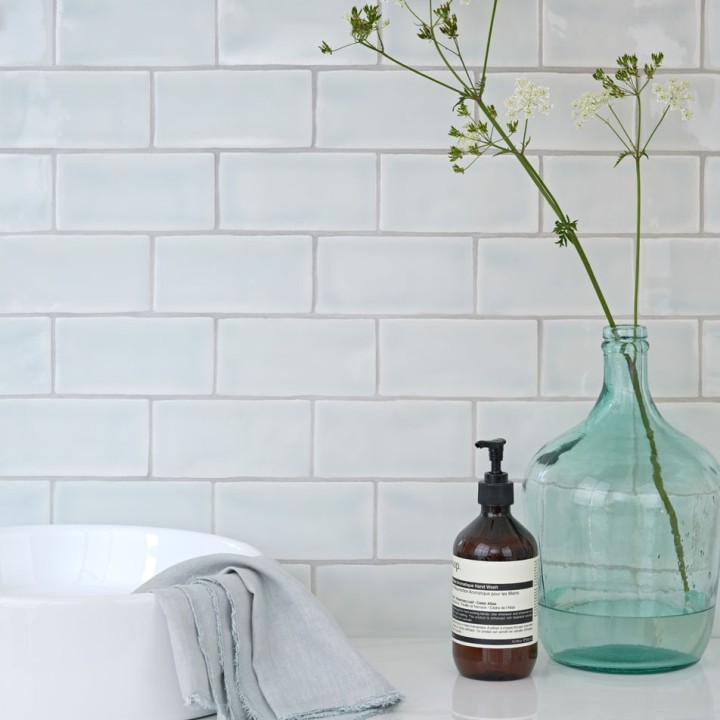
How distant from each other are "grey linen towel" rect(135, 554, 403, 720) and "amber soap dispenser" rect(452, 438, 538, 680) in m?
0.10

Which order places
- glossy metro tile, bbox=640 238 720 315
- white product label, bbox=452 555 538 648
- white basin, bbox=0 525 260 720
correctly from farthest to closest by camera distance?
glossy metro tile, bbox=640 238 720 315
white product label, bbox=452 555 538 648
white basin, bbox=0 525 260 720

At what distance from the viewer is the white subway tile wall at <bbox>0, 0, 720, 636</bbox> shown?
1060 millimetres

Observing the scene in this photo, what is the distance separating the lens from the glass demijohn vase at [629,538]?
0.90 m

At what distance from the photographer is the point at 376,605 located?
1.07 metres

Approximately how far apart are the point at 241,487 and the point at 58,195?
39 centimetres

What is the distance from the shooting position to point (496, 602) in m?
0.84

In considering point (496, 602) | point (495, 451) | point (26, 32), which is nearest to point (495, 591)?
point (496, 602)

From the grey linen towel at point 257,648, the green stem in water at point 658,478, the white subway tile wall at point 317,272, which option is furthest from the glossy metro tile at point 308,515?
the green stem in water at point 658,478

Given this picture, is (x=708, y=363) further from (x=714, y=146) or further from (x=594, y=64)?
(x=594, y=64)

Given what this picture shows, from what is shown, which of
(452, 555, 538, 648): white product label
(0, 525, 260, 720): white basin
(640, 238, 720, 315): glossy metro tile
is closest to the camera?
(0, 525, 260, 720): white basin

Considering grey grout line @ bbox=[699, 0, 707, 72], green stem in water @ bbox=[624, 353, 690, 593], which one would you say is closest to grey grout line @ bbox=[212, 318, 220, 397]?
green stem in water @ bbox=[624, 353, 690, 593]

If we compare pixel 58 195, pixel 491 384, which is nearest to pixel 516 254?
pixel 491 384

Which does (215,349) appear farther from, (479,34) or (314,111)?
(479,34)

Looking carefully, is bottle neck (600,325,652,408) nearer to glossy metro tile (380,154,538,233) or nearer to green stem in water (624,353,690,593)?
green stem in water (624,353,690,593)
